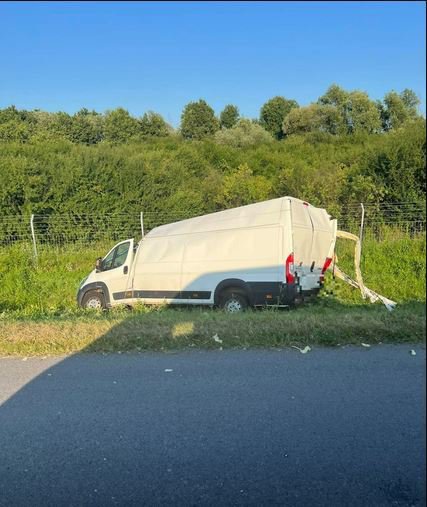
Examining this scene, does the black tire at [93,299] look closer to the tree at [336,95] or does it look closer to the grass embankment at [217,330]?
the grass embankment at [217,330]

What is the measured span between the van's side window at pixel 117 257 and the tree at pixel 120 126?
21.7 metres

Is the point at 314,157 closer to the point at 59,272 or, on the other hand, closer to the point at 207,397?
the point at 59,272

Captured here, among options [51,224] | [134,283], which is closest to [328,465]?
[134,283]

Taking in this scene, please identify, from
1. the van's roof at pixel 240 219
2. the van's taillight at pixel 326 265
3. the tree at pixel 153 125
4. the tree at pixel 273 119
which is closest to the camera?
the van's roof at pixel 240 219

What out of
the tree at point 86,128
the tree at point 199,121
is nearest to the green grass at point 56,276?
the tree at point 86,128

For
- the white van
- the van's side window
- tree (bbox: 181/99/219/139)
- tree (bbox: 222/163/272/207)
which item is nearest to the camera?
the white van

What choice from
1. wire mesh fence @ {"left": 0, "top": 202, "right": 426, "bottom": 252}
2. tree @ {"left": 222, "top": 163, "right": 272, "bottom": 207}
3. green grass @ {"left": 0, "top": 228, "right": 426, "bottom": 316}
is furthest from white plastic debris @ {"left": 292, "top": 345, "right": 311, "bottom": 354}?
tree @ {"left": 222, "top": 163, "right": 272, "bottom": 207}

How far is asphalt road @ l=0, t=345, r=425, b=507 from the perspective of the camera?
10.1 ft

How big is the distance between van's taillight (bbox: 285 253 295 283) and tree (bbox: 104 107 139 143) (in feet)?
80.8

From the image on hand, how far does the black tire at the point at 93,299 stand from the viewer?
34.9 ft

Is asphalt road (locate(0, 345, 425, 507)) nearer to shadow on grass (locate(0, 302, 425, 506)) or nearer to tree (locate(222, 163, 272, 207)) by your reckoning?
shadow on grass (locate(0, 302, 425, 506))

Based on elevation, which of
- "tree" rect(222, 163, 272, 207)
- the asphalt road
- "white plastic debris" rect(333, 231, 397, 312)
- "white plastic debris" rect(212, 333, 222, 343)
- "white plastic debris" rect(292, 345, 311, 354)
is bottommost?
the asphalt road

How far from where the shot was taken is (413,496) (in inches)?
115

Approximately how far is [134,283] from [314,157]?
10220 mm
